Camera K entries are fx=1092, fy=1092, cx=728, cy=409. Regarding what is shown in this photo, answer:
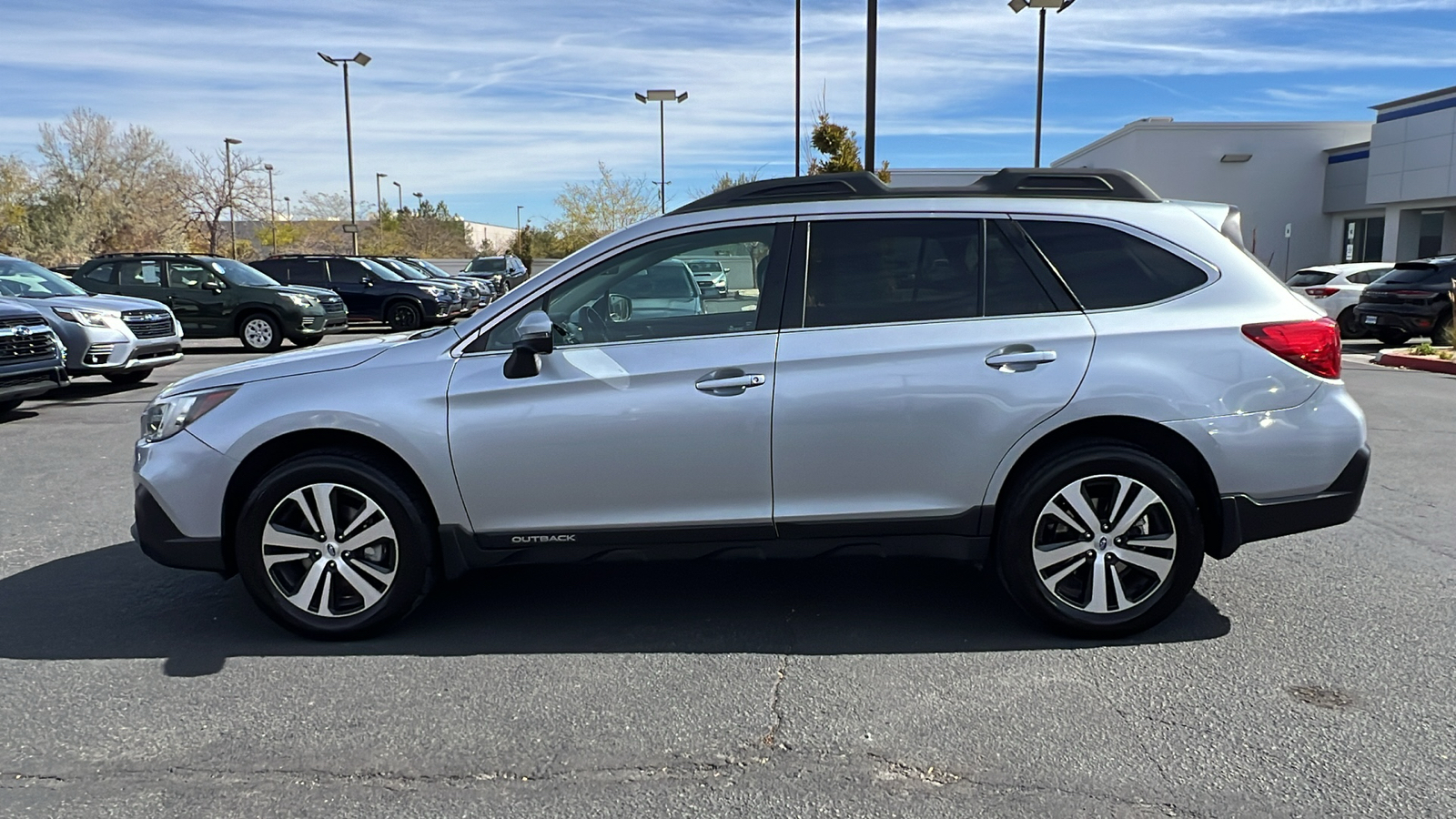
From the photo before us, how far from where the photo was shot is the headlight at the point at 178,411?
14.5 feet

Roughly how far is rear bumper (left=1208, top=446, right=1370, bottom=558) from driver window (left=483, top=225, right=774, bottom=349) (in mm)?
2013

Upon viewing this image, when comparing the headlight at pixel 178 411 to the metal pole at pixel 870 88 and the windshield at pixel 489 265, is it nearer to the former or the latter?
the metal pole at pixel 870 88

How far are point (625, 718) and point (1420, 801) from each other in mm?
2339

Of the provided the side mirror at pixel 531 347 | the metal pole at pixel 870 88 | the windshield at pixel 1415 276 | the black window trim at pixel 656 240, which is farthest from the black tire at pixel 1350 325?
the side mirror at pixel 531 347

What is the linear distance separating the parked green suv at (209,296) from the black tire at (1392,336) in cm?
1802

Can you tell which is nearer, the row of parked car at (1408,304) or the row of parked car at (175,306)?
the row of parked car at (175,306)

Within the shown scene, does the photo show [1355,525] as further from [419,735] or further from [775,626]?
[419,735]

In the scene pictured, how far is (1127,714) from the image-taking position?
11.9ft

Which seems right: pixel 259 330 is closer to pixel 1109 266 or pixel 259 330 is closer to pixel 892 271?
pixel 892 271

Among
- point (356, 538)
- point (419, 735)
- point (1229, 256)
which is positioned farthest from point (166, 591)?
point (1229, 256)

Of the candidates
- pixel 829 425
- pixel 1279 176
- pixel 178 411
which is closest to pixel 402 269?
pixel 178 411

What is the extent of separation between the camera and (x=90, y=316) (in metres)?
12.4

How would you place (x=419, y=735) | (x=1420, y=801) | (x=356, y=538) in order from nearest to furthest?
1. (x=1420, y=801)
2. (x=419, y=735)
3. (x=356, y=538)

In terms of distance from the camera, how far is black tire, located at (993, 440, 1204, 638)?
4.18 m
